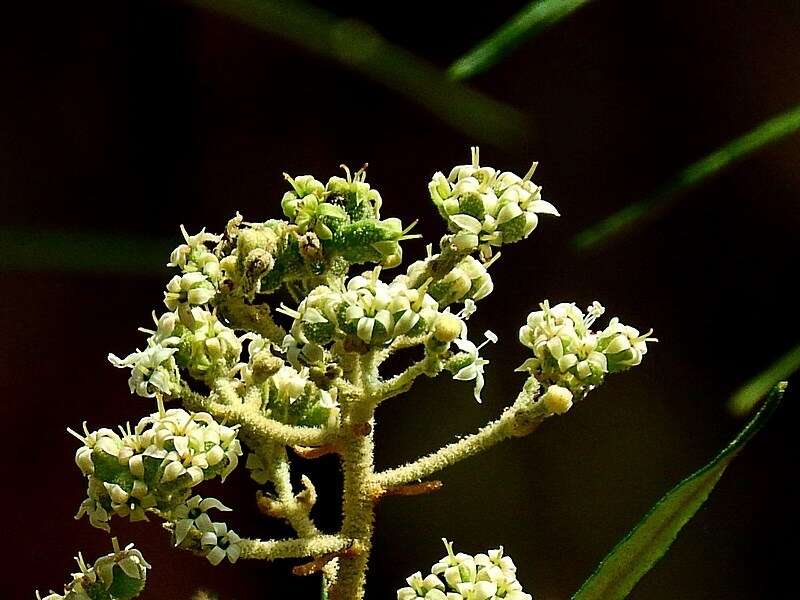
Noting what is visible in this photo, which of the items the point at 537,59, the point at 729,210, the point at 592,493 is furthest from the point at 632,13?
the point at 592,493

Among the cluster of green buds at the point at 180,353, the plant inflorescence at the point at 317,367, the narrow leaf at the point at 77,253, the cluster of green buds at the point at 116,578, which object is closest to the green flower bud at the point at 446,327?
the plant inflorescence at the point at 317,367

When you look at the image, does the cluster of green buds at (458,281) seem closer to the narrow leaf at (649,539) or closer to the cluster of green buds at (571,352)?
the cluster of green buds at (571,352)

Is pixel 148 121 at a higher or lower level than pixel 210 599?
higher

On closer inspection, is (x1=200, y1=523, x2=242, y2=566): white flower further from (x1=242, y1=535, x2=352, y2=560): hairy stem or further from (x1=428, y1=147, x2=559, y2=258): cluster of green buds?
(x1=428, y1=147, x2=559, y2=258): cluster of green buds

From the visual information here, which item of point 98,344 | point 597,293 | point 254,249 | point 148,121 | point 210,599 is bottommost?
point 210,599

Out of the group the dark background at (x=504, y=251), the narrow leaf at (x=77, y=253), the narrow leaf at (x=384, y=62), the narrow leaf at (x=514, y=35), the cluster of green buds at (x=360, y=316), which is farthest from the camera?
the dark background at (x=504, y=251)

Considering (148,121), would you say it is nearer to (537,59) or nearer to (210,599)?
(537,59)

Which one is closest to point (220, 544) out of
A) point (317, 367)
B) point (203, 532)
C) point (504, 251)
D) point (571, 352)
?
point (203, 532)
